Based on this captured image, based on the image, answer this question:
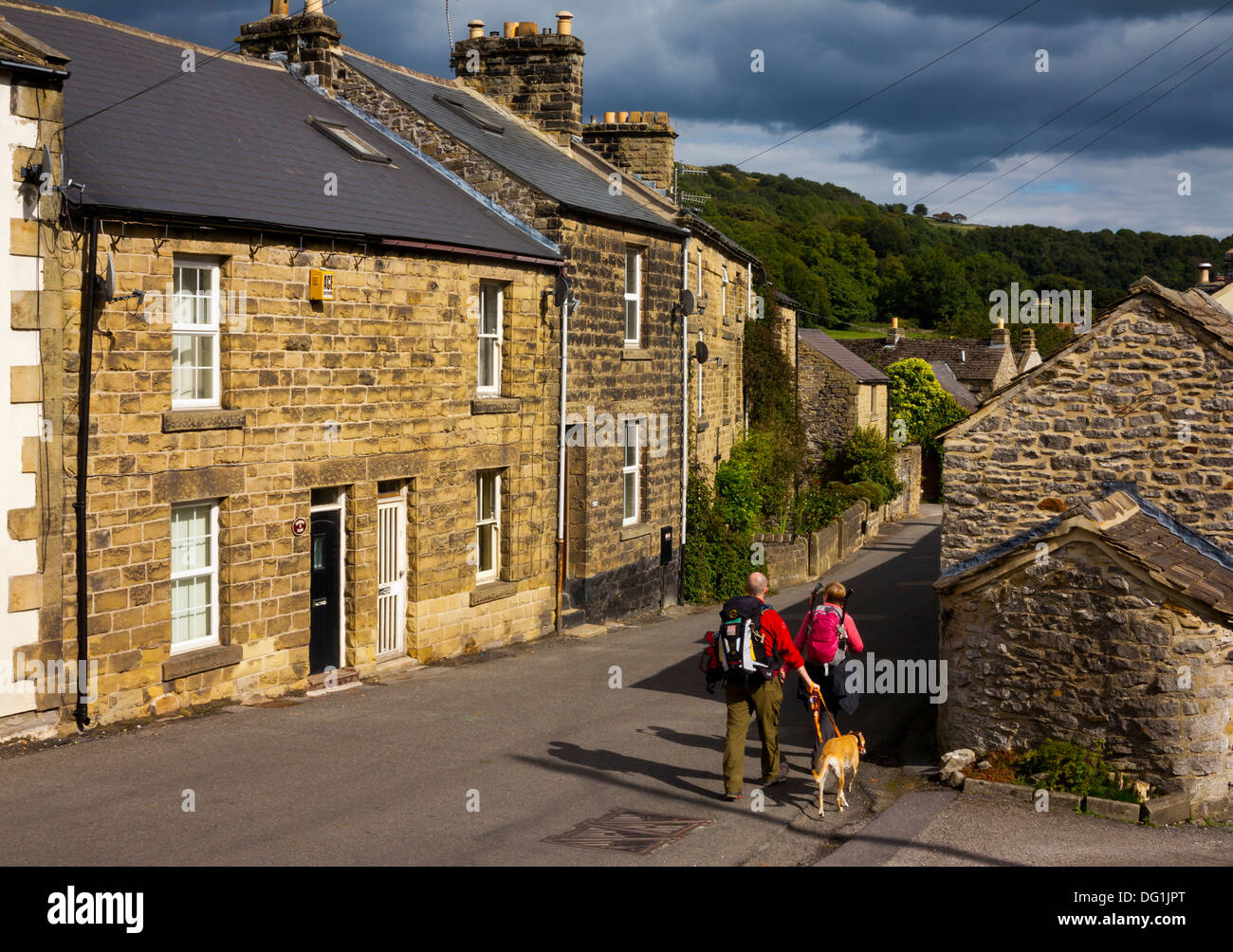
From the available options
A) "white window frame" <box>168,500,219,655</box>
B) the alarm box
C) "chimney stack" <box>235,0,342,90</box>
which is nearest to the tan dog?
"white window frame" <box>168,500,219,655</box>

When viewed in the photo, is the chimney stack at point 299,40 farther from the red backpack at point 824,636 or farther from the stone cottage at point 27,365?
the red backpack at point 824,636

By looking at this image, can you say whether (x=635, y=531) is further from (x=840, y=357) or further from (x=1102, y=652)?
(x=840, y=357)

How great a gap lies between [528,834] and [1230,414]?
26.4 ft

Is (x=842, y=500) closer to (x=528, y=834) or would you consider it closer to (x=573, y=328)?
(x=573, y=328)

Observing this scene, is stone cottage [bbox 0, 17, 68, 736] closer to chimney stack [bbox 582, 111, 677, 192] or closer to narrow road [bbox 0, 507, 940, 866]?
narrow road [bbox 0, 507, 940, 866]

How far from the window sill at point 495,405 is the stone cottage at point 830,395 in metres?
24.4

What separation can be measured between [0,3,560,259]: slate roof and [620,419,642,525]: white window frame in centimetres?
406

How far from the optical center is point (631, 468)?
71.1ft

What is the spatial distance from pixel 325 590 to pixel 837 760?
7.27 meters

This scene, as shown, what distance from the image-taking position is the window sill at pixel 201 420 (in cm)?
1198

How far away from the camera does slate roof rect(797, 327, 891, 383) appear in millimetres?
41500

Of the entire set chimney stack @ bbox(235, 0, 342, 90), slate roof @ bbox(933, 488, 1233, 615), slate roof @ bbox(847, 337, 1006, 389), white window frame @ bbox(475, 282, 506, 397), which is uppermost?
chimney stack @ bbox(235, 0, 342, 90)

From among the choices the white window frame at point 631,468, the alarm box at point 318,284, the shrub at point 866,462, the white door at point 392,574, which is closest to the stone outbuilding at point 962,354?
the shrub at point 866,462
